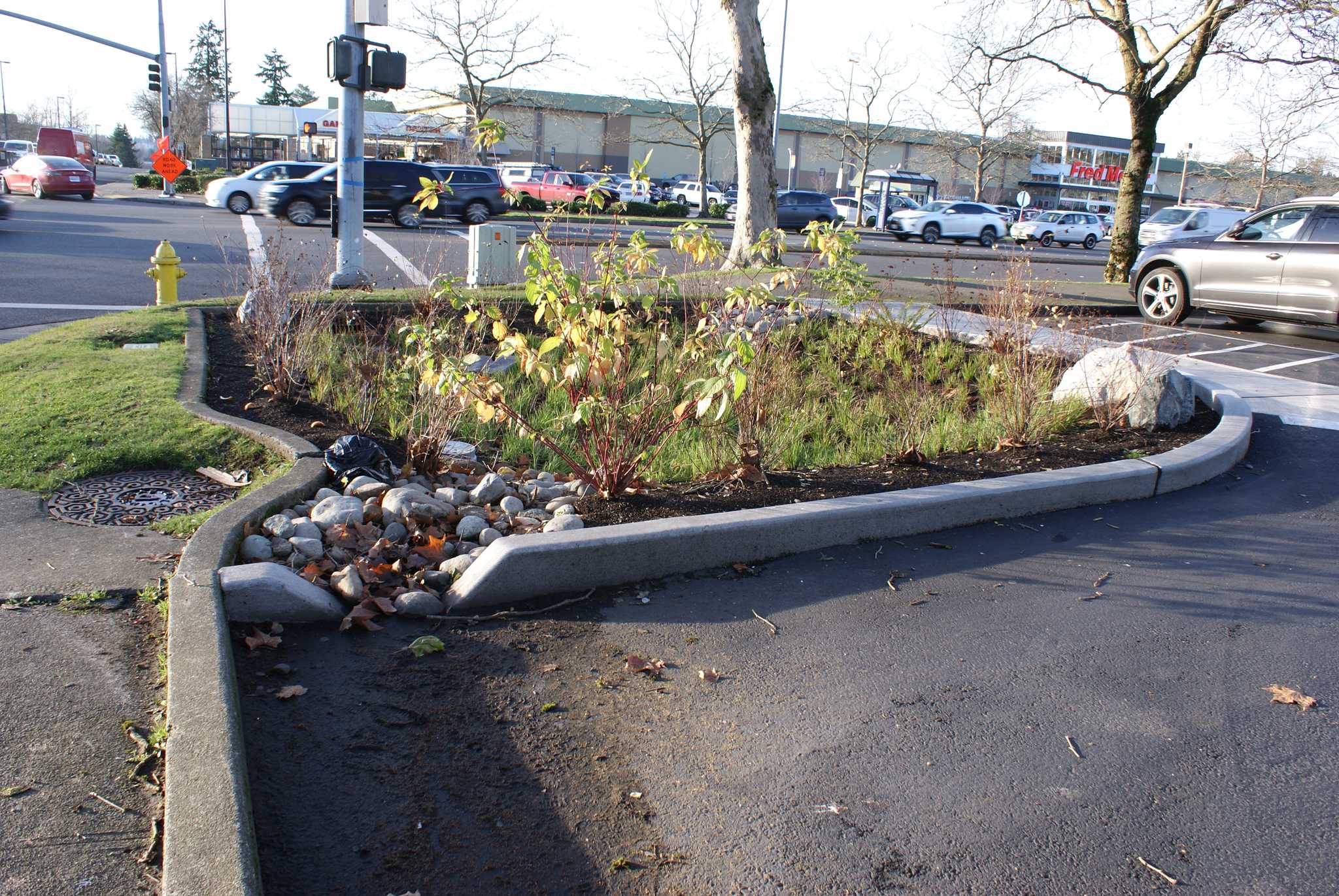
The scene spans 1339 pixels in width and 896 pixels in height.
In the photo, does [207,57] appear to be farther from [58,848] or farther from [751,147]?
[58,848]

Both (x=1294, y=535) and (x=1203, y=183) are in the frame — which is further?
(x=1203, y=183)

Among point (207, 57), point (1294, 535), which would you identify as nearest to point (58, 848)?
point (1294, 535)

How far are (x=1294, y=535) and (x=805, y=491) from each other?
2667 millimetres

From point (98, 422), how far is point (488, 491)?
2592 millimetres

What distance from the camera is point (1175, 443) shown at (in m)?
6.74

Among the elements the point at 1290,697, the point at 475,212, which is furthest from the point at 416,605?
the point at 475,212

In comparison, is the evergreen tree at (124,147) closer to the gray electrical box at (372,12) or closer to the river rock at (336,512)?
the gray electrical box at (372,12)

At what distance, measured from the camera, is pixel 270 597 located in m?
Result: 3.90

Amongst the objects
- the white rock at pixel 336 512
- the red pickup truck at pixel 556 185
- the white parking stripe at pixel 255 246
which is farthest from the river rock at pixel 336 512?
the red pickup truck at pixel 556 185

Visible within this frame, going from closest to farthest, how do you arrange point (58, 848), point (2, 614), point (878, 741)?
point (58, 848), point (878, 741), point (2, 614)

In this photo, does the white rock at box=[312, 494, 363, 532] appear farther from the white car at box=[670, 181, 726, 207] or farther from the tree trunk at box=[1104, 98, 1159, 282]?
the white car at box=[670, 181, 726, 207]

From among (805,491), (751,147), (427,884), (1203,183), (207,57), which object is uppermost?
(207,57)

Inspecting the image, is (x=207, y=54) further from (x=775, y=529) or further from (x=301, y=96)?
(x=775, y=529)

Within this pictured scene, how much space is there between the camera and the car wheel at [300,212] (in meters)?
26.2
